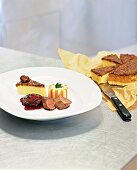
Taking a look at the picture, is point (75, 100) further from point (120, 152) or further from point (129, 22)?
Answer: point (129, 22)

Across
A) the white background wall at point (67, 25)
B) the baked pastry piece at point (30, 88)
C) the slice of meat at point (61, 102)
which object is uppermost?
the slice of meat at point (61, 102)

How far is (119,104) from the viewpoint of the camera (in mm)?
720

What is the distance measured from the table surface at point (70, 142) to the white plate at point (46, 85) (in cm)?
2

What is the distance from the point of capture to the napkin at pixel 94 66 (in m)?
0.75

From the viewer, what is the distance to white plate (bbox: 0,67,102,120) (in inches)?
24.2

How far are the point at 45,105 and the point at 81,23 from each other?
210 cm

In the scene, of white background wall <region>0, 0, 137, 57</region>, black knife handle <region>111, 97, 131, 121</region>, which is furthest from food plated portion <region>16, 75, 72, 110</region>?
white background wall <region>0, 0, 137, 57</region>

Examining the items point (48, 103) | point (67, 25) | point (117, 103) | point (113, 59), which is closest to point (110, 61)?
point (113, 59)

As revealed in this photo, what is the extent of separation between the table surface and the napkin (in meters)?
0.05

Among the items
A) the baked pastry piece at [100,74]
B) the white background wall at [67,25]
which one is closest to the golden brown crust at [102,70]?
the baked pastry piece at [100,74]

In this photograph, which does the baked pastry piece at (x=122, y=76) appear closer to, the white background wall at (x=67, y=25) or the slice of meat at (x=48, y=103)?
the slice of meat at (x=48, y=103)

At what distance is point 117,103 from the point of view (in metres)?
0.73

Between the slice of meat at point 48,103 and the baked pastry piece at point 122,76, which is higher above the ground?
the slice of meat at point 48,103

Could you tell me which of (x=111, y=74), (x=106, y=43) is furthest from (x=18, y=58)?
(x=106, y=43)
